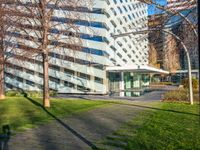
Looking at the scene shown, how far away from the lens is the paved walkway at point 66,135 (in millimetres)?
8703

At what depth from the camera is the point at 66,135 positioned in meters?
10.3

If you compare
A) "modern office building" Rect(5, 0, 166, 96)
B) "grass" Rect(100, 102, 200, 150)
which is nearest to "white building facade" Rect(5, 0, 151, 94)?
"modern office building" Rect(5, 0, 166, 96)

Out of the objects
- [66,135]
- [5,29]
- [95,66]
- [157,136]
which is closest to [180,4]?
[157,136]

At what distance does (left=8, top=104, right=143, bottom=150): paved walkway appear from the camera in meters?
8.70

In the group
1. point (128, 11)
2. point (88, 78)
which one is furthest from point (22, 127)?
point (128, 11)

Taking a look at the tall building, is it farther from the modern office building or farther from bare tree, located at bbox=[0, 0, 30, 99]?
the modern office building

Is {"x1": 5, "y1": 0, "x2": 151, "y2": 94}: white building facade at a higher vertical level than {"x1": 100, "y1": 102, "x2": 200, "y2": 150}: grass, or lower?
higher

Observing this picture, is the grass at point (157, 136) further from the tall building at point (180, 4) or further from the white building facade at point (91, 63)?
the white building facade at point (91, 63)

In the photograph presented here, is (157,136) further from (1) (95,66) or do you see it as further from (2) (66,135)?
(1) (95,66)

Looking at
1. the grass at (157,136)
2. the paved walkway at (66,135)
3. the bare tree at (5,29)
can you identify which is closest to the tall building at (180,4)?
the grass at (157,136)

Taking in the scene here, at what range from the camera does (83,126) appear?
12.2m

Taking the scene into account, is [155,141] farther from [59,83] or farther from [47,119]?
[59,83]

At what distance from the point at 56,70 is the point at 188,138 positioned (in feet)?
139

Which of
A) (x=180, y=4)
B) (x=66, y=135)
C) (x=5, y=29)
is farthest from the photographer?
(x=5, y=29)
